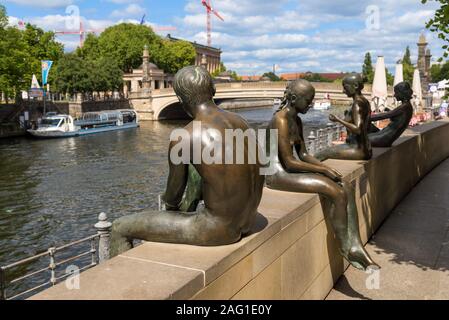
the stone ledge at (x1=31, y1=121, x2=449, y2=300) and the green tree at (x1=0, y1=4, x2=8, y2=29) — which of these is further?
the green tree at (x1=0, y1=4, x2=8, y2=29)

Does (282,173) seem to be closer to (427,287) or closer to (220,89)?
(427,287)

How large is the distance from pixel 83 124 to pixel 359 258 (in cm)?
4216

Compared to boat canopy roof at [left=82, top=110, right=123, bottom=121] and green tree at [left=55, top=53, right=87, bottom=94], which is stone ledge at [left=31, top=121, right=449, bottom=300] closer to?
boat canopy roof at [left=82, top=110, right=123, bottom=121]

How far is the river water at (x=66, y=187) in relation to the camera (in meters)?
14.5

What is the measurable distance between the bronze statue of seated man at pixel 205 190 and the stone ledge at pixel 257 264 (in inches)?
3.2

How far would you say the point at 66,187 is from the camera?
20.8 metres

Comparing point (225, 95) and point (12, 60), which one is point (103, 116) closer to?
point (225, 95)

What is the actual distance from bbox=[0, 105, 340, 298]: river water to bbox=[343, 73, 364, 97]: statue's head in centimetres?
121

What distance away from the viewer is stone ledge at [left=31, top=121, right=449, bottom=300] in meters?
2.51

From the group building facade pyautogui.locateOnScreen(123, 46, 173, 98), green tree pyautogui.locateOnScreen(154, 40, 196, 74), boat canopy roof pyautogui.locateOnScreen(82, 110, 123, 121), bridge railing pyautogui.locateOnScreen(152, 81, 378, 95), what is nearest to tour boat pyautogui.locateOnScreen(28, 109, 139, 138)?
boat canopy roof pyautogui.locateOnScreen(82, 110, 123, 121)

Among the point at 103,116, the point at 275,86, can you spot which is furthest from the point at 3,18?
the point at 275,86
